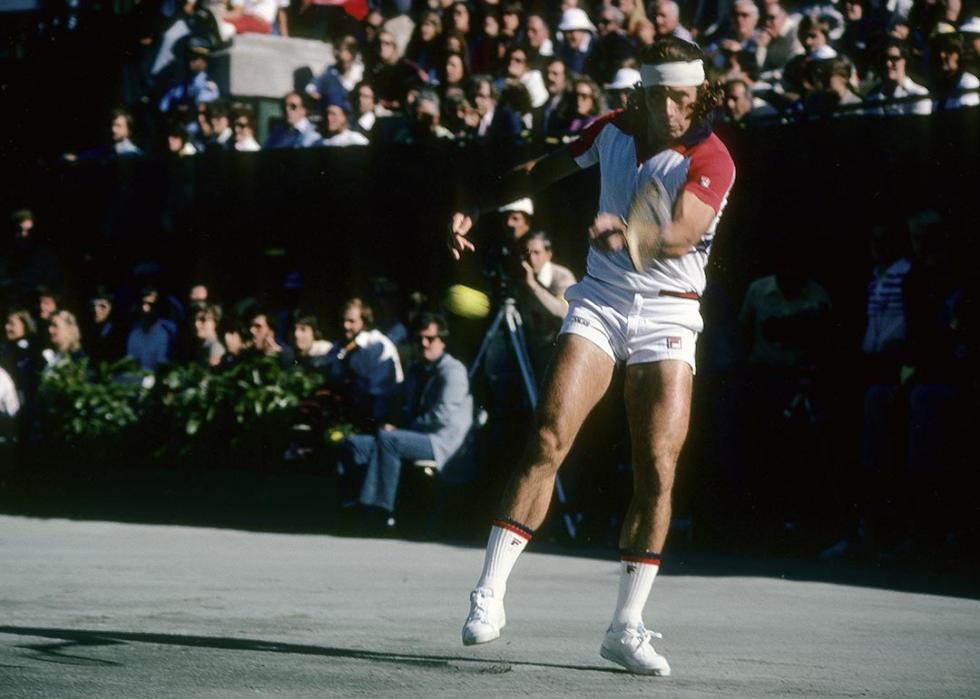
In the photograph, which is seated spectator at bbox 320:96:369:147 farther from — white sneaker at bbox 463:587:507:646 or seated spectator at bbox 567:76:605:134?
white sneaker at bbox 463:587:507:646

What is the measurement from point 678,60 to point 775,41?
8589 mm

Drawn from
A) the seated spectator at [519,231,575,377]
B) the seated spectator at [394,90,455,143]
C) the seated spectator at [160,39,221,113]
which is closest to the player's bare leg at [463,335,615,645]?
the seated spectator at [519,231,575,377]

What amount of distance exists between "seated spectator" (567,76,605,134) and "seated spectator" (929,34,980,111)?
8.64 ft

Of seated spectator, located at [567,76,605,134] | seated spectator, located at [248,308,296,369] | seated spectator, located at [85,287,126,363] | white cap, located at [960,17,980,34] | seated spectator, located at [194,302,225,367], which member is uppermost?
white cap, located at [960,17,980,34]

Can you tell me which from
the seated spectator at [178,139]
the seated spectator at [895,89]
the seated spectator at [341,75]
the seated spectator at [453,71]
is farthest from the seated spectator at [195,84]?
the seated spectator at [895,89]

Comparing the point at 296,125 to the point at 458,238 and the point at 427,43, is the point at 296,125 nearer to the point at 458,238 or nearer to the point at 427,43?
the point at 427,43

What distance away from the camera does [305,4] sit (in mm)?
19844

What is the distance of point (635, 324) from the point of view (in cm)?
656

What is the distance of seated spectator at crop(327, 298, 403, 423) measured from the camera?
12.9 metres

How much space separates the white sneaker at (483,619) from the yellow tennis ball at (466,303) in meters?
5.80

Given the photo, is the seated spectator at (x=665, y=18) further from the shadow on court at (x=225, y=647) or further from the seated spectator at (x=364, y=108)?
the shadow on court at (x=225, y=647)

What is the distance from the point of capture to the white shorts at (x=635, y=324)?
6539 millimetres

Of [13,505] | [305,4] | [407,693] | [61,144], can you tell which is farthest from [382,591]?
[61,144]

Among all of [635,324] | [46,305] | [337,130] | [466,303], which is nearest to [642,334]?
[635,324]
